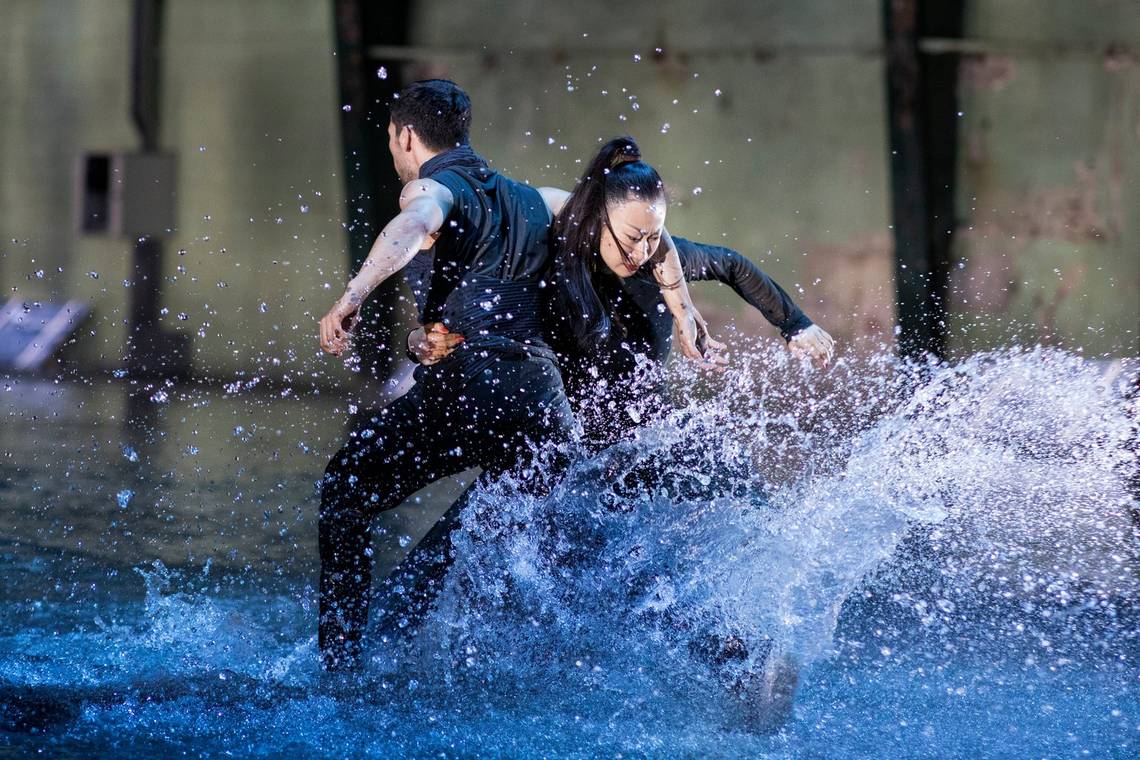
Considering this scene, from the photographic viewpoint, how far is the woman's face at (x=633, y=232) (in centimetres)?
319

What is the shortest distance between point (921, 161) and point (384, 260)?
22.1 ft

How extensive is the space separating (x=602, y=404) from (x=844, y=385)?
228 inches

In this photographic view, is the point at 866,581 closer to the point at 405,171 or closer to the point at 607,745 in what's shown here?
the point at 607,745

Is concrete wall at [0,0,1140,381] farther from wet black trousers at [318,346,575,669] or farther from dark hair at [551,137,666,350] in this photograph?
wet black trousers at [318,346,575,669]

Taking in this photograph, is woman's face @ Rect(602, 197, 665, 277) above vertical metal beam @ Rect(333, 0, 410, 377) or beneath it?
beneath

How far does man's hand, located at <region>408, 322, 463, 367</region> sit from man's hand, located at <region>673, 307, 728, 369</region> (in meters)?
0.65

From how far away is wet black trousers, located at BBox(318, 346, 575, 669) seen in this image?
123 inches

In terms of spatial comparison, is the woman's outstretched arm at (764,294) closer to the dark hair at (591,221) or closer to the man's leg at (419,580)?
the dark hair at (591,221)

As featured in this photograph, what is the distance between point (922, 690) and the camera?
10.4ft

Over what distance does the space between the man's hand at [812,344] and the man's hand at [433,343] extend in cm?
101

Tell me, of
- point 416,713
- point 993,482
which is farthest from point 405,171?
point 993,482

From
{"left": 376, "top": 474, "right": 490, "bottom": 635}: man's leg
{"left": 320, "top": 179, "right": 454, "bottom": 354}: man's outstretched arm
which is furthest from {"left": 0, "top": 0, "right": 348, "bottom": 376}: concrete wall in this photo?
{"left": 320, "top": 179, "right": 454, "bottom": 354}: man's outstretched arm

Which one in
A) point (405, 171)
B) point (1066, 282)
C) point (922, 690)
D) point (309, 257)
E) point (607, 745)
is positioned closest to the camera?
point (607, 745)

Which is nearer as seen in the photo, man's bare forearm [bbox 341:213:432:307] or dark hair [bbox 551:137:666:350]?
man's bare forearm [bbox 341:213:432:307]
